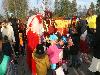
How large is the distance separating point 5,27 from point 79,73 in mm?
4433

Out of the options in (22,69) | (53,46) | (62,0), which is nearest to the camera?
(53,46)

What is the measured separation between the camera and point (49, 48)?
43.5 ft

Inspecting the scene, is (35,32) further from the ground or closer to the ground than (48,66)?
further from the ground

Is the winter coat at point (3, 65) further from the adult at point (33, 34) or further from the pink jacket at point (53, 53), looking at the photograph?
the pink jacket at point (53, 53)

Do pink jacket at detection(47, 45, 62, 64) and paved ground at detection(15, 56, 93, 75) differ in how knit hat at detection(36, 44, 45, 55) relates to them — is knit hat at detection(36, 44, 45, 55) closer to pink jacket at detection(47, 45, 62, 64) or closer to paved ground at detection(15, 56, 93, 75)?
pink jacket at detection(47, 45, 62, 64)

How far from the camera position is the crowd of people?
34.1ft

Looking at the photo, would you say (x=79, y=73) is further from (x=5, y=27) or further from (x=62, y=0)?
(x=62, y=0)

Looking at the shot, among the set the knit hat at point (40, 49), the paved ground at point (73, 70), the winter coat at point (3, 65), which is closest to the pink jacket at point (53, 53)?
the knit hat at point (40, 49)

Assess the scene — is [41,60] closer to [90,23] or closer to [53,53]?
[53,53]

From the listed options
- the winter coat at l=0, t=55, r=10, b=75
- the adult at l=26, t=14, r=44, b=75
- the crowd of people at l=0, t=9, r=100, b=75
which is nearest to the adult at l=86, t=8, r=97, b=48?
the crowd of people at l=0, t=9, r=100, b=75

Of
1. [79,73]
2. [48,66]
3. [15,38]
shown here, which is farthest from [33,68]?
[15,38]

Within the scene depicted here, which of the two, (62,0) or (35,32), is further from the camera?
(62,0)

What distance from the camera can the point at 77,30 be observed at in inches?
730

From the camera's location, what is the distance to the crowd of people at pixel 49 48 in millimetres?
10384
